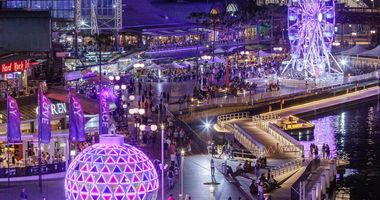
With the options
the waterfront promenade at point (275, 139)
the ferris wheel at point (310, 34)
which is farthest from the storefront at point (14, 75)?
the ferris wheel at point (310, 34)

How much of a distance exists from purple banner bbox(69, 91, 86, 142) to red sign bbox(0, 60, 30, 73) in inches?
513

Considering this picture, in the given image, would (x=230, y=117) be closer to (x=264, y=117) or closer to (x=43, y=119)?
(x=264, y=117)

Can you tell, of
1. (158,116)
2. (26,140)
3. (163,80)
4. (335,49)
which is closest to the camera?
(26,140)

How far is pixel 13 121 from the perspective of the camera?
40.3 m

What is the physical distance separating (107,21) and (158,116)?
130 feet

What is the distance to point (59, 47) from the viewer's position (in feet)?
226

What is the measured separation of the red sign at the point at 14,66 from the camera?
5278 cm

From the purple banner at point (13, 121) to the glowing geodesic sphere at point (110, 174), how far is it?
1336 cm

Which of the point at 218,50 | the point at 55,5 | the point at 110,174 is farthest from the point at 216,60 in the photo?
the point at 110,174

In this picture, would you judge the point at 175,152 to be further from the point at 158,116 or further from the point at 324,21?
the point at 324,21

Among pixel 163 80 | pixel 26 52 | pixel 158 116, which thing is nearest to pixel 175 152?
pixel 158 116

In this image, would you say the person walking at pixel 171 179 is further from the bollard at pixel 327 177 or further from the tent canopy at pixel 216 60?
the tent canopy at pixel 216 60

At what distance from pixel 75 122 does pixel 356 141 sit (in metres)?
31.7

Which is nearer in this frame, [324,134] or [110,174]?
[110,174]
